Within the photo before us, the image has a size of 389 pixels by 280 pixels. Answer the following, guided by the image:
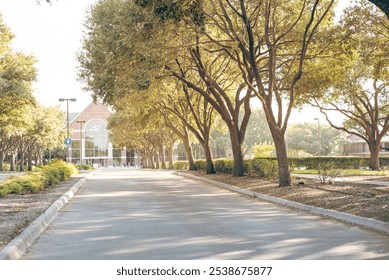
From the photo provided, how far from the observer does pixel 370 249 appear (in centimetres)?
834

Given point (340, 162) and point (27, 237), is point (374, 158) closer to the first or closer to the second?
point (340, 162)

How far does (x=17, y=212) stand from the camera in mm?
13383

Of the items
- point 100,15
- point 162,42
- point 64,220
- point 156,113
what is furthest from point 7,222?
point 156,113

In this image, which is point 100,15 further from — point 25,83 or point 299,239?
point 299,239

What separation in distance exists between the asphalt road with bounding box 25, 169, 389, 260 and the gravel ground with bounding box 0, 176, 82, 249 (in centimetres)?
52

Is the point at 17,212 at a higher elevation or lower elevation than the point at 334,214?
higher

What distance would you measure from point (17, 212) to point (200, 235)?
226 inches

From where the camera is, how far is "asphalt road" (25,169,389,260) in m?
8.01

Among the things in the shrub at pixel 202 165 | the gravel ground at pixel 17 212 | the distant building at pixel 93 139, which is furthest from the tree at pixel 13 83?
the distant building at pixel 93 139

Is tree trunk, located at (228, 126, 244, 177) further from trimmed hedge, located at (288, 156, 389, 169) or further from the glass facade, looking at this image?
the glass facade

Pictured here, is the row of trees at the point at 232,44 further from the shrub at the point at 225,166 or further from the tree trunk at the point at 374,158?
the tree trunk at the point at 374,158

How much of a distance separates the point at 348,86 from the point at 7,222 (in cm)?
2889

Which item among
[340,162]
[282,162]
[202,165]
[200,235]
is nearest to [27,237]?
[200,235]

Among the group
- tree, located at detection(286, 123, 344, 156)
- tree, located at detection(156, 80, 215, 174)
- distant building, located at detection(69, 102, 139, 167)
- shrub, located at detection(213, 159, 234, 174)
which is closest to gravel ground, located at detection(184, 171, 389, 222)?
shrub, located at detection(213, 159, 234, 174)
